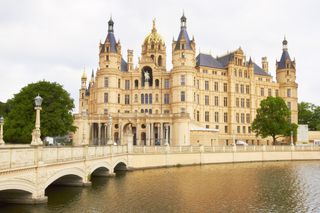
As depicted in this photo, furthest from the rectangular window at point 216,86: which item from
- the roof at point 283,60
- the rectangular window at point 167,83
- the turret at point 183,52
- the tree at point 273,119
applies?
the roof at point 283,60

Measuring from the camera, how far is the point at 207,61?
86812 mm

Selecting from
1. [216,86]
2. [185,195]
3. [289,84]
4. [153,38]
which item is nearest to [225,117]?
[216,86]

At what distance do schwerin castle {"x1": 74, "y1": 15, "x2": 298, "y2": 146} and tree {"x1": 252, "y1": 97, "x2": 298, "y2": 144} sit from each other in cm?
801

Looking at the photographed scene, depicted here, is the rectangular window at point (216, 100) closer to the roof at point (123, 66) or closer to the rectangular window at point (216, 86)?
the rectangular window at point (216, 86)

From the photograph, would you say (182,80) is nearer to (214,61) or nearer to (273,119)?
(214,61)

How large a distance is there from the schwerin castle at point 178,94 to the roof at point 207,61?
9cm

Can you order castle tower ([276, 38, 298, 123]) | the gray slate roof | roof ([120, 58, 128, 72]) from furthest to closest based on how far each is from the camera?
1. castle tower ([276, 38, 298, 123])
2. the gray slate roof
3. roof ([120, 58, 128, 72])

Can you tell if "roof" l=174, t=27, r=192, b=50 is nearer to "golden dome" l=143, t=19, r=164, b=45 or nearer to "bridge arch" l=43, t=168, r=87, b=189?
"golden dome" l=143, t=19, r=164, b=45

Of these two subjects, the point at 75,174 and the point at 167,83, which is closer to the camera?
the point at 75,174

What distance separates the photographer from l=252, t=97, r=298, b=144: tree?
231ft

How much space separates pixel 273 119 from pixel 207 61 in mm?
22887

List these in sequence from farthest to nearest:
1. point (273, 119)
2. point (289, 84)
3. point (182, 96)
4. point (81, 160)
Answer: point (289, 84), point (182, 96), point (273, 119), point (81, 160)

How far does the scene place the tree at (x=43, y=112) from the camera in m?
50.2

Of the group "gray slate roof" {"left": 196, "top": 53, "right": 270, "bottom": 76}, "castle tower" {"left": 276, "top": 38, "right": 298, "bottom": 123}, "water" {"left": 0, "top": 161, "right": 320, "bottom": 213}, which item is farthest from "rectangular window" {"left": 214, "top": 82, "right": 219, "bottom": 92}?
"water" {"left": 0, "top": 161, "right": 320, "bottom": 213}
